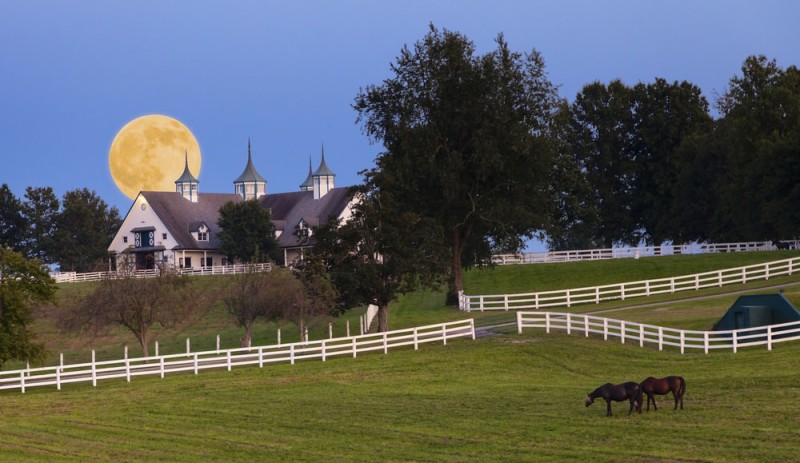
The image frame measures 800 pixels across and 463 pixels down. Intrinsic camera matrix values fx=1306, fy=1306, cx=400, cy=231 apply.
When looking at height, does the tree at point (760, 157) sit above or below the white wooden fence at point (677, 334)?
above

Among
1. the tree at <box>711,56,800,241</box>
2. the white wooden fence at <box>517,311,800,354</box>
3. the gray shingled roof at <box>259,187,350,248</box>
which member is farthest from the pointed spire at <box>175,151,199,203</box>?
the white wooden fence at <box>517,311,800,354</box>

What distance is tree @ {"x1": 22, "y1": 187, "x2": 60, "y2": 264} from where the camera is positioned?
13125 cm

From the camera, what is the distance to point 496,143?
6938 centimetres

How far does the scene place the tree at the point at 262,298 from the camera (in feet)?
210

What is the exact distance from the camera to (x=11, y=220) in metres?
132

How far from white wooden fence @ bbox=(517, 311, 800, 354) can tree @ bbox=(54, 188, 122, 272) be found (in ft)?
258

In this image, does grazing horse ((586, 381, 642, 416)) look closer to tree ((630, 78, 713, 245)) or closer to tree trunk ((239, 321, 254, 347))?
tree trunk ((239, 321, 254, 347))

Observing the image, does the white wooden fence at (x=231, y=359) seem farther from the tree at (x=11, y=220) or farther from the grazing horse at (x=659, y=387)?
the tree at (x=11, y=220)

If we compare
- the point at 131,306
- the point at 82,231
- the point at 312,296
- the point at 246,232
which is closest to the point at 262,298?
the point at 312,296

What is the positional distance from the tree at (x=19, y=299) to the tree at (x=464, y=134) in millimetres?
20024

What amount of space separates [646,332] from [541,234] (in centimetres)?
2443

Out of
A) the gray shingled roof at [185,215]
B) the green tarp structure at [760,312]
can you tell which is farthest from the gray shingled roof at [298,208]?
the green tarp structure at [760,312]

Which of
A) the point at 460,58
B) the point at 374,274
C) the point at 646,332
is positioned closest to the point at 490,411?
the point at 646,332

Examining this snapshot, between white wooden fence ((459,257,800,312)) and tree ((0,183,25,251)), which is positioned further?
tree ((0,183,25,251))
